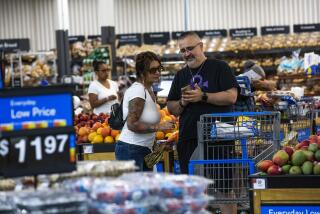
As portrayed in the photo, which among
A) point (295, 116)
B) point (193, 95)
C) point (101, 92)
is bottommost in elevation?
point (295, 116)

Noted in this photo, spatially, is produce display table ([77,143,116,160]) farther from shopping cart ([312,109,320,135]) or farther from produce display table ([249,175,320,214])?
produce display table ([249,175,320,214])

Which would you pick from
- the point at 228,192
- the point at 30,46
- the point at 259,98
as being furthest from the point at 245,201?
the point at 30,46

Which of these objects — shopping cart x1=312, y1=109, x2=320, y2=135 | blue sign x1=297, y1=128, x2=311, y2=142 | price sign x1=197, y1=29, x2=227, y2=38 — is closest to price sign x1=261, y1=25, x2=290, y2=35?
price sign x1=197, y1=29, x2=227, y2=38

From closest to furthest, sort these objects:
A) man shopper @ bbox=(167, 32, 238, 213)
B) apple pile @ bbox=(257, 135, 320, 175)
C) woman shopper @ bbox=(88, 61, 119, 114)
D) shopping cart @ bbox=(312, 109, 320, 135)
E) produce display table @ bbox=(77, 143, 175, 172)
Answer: apple pile @ bbox=(257, 135, 320, 175), man shopper @ bbox=(167, 32, 238, 213), produce display table @ bbox=(77, 143, 175, 172), shopping cart @ bbox=(312, 109, 320, 135), woman shopper @ bbox=(88, 61, 119, 114)

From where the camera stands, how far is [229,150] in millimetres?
6375

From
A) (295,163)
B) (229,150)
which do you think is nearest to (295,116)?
(229,150)

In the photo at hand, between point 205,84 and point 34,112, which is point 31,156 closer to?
point 34,112

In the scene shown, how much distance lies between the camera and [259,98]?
9.52 m

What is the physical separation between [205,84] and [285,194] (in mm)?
1413

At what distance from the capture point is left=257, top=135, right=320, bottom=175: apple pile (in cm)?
532

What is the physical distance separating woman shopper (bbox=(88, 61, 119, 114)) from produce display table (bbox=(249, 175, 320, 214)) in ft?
16.6

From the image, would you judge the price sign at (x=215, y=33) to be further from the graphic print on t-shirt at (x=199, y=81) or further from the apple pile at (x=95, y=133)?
the graphic print on t-shirt at (x=199, y=81)

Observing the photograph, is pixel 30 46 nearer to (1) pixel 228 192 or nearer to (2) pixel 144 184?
(1) pixel 228 192

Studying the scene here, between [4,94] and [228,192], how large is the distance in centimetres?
298
